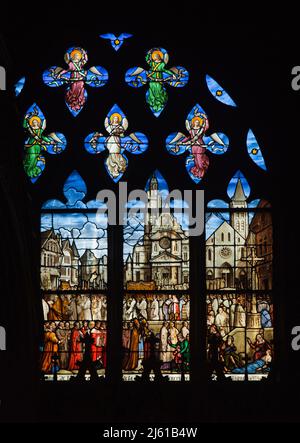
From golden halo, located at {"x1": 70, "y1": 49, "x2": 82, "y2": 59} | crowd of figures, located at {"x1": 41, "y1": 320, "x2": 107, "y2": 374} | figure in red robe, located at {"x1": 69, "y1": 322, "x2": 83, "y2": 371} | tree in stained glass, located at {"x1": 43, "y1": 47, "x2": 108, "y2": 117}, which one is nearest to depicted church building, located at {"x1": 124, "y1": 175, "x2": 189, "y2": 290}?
crowd of figures, located at {"x1": 41, "y1": 320, "x2": 107, "y2": 374}

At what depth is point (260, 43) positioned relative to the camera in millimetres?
13352

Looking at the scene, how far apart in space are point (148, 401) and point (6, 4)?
178 inches

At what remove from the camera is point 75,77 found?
13.7 metres

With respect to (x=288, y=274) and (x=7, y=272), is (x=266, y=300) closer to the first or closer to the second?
(x=288, y=274)

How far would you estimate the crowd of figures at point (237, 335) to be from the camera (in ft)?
41.7

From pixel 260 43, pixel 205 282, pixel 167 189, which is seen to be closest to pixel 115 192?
pixel 167 189

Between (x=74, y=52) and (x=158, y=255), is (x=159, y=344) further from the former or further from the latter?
(x=74, y=52)

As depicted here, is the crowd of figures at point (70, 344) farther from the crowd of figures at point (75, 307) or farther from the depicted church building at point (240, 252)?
the depicted church building at point (240, 252)

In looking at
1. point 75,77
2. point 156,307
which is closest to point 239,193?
point 156,307

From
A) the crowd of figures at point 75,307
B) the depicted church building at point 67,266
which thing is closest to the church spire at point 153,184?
the depicted church building at point 67,266

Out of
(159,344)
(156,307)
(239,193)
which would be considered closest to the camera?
(159,344)

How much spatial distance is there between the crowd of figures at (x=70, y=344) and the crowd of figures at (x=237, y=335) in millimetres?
1156

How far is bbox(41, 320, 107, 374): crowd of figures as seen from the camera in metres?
12.8

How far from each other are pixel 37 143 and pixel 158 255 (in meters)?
1.85
